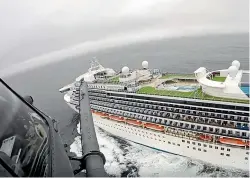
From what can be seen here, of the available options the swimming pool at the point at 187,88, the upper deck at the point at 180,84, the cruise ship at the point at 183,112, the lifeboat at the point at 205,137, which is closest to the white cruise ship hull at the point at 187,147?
the cruise ship at the point at 183,112

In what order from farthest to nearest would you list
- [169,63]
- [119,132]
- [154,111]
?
[169,63]
[119,132]
[154,111]

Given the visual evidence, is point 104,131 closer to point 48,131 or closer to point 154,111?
point 154,111

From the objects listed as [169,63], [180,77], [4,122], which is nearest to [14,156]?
[4,122]

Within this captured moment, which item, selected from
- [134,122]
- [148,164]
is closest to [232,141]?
[148,164]

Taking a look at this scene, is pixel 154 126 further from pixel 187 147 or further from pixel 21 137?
pixel 21 137

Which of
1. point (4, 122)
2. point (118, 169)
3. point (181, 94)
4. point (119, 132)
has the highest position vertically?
point (4, 122)

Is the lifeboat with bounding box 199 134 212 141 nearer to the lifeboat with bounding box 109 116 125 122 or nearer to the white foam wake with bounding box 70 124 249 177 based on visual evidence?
the white foam wake with bounding box 70 124 249 177
